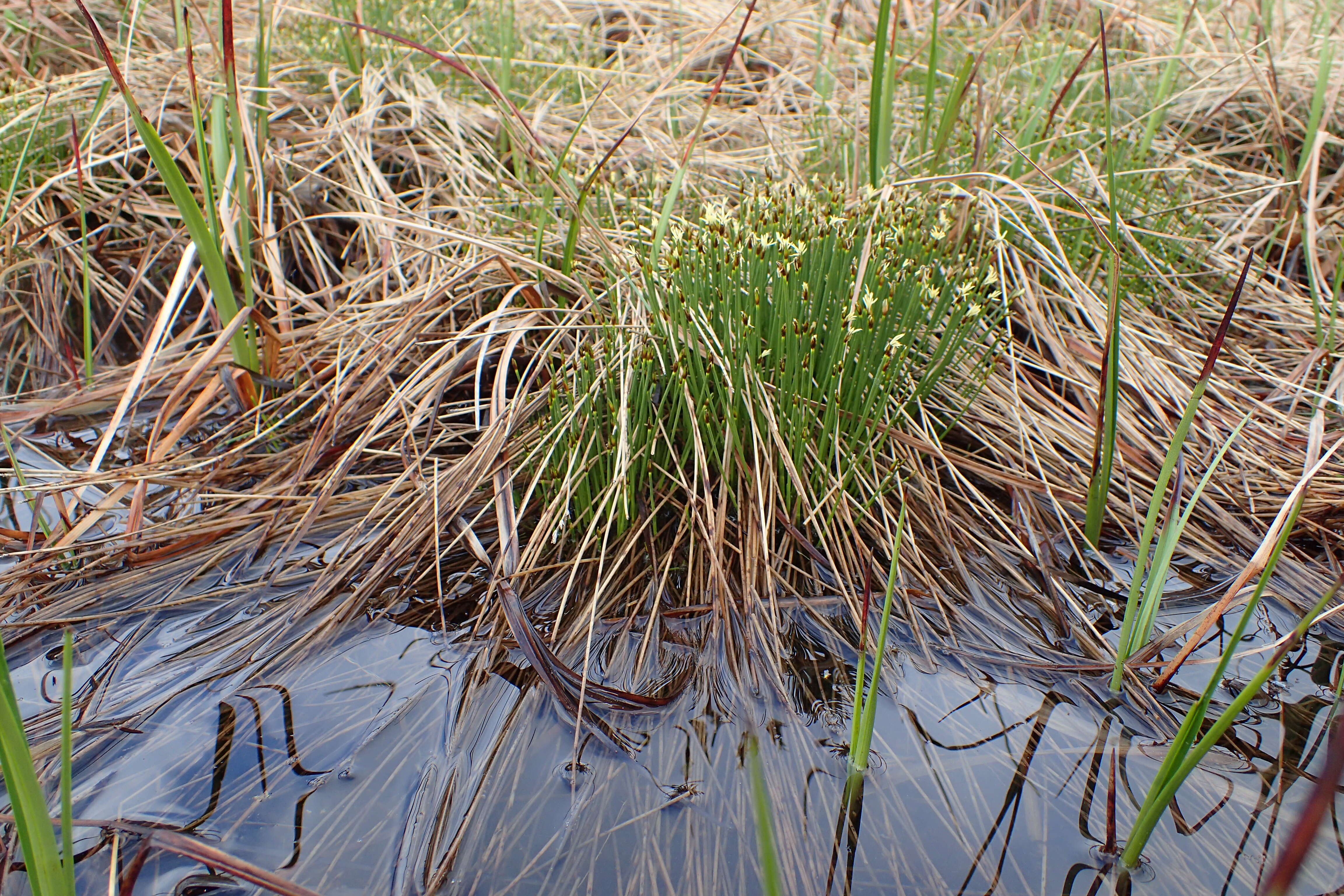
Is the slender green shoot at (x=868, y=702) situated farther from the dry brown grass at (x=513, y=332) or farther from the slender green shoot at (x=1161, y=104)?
the slender green shoot at (x=1161, y=104)

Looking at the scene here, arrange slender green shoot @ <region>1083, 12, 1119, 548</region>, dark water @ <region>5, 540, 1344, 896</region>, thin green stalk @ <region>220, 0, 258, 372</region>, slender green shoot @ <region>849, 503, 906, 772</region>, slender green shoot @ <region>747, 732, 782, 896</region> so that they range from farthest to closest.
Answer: thin green stalk @ <region>220, 0, 258, 372</region> < slender green shoot @ <region>1083, 12, 1119, 548</region> < dark water @ <region>5, 540, 1344, 896</region> < slender green shoot @ <region>849, 503, 906, 772</region> < slender green shoot @ <region>747, 732, 782, 896</region>

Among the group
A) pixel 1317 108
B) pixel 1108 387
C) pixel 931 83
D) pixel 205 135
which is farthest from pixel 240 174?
pixel 1317 108

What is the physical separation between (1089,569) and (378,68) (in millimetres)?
3379

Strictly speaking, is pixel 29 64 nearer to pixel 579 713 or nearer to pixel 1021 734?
pixel 579 713

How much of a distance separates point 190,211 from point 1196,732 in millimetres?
2474

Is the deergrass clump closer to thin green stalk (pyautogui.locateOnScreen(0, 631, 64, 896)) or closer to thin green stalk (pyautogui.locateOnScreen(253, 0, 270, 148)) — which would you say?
thin green stalk (pyautogui.locateOnScreen(0, 631, 64, 896))

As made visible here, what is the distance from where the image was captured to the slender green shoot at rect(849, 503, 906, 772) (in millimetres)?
1194

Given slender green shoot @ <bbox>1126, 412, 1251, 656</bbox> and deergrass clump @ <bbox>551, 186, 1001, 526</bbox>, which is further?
deergrass clump @ <bbox>551, 186, 1001, 526</bbox>

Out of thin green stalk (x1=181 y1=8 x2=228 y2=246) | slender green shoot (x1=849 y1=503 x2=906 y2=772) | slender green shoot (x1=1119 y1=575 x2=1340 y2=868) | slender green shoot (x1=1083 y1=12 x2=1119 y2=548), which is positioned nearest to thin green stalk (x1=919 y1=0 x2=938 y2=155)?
slender green shoot (x1=1083 y1=12 x2=1119 y2=548)

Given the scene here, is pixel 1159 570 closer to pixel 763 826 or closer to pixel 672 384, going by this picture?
pixel 672 384

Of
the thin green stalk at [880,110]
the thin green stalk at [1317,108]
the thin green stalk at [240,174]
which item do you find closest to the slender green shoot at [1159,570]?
the thin green stalk at [880,110]

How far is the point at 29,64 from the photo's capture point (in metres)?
3.63

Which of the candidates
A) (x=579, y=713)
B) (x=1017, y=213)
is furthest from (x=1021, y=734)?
(x=1017, y=213)

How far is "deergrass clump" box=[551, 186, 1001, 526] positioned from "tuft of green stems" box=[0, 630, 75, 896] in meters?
1.07
